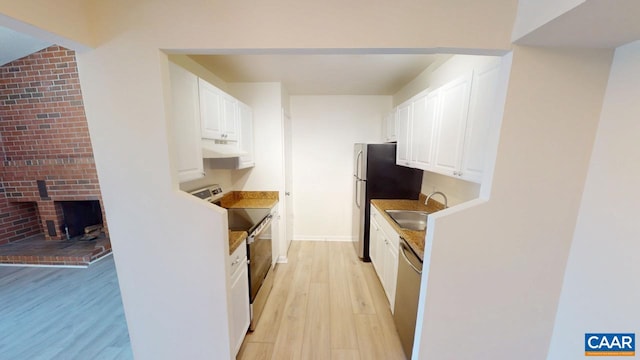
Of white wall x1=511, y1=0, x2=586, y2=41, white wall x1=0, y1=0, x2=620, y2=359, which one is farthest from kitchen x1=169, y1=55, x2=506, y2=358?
white wall x1=511, y1=0, x2=586, y2=41

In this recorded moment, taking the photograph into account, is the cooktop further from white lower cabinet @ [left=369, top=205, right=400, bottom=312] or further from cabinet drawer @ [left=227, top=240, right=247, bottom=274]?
white lower cabinet @ [left=369, top=205, right=400, bottom=312]

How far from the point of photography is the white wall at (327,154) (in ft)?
11.5

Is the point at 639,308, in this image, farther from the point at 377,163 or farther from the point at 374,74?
the point at 374,74

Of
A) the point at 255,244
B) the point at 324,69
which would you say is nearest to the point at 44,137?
→ the point at 255,244

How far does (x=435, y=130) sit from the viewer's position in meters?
1.82

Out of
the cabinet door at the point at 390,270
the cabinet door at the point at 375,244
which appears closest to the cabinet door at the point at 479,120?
the cabinet door at the point at 390,270

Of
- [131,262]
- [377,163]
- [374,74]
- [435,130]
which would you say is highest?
[374,74]

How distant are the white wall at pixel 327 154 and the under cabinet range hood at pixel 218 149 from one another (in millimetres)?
1436

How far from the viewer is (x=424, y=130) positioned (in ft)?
6.57

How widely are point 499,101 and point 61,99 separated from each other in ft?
16.7

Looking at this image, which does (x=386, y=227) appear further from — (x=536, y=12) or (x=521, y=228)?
(x=536, y=12)

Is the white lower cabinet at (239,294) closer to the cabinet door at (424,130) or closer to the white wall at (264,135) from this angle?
the white wall at (264,135)

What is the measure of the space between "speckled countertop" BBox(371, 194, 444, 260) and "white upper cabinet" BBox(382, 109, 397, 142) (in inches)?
34.6

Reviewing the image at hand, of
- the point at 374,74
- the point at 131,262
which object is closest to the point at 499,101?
the point at 374,74
